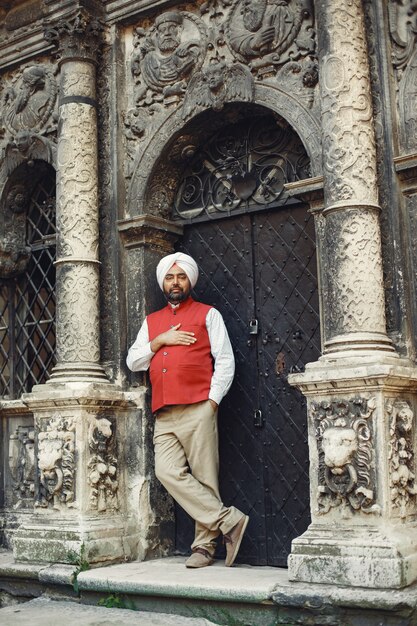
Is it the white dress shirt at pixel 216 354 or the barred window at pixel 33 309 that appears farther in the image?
the barred window at pixel 33 309

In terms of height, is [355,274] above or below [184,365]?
above

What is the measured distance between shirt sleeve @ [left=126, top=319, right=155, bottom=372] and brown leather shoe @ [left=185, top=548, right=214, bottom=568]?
4.90 ft

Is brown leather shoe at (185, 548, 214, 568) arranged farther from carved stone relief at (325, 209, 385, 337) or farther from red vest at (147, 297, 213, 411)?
carved stone relief at (325, 209, 385, 337)

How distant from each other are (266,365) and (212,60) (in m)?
2.50

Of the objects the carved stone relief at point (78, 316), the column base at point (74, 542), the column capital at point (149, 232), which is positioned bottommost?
the column base at point (74, 542)

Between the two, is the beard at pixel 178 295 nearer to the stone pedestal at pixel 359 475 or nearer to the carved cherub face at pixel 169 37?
the stone pedestal at pixel 359 475

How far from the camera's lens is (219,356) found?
6.90 metres

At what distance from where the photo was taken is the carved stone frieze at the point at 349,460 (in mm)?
5590

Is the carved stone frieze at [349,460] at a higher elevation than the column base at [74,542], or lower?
higher

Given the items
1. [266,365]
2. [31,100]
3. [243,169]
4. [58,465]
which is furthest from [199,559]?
[31,100]

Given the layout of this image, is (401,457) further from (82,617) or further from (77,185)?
(77,185)

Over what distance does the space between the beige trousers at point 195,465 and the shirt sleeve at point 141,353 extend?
1.41ft

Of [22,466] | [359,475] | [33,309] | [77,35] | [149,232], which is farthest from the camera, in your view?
[33,309]

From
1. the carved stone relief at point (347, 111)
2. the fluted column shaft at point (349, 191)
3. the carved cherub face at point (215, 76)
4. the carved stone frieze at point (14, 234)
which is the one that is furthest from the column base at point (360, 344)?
the carved stone frieze at point (14, 234)
